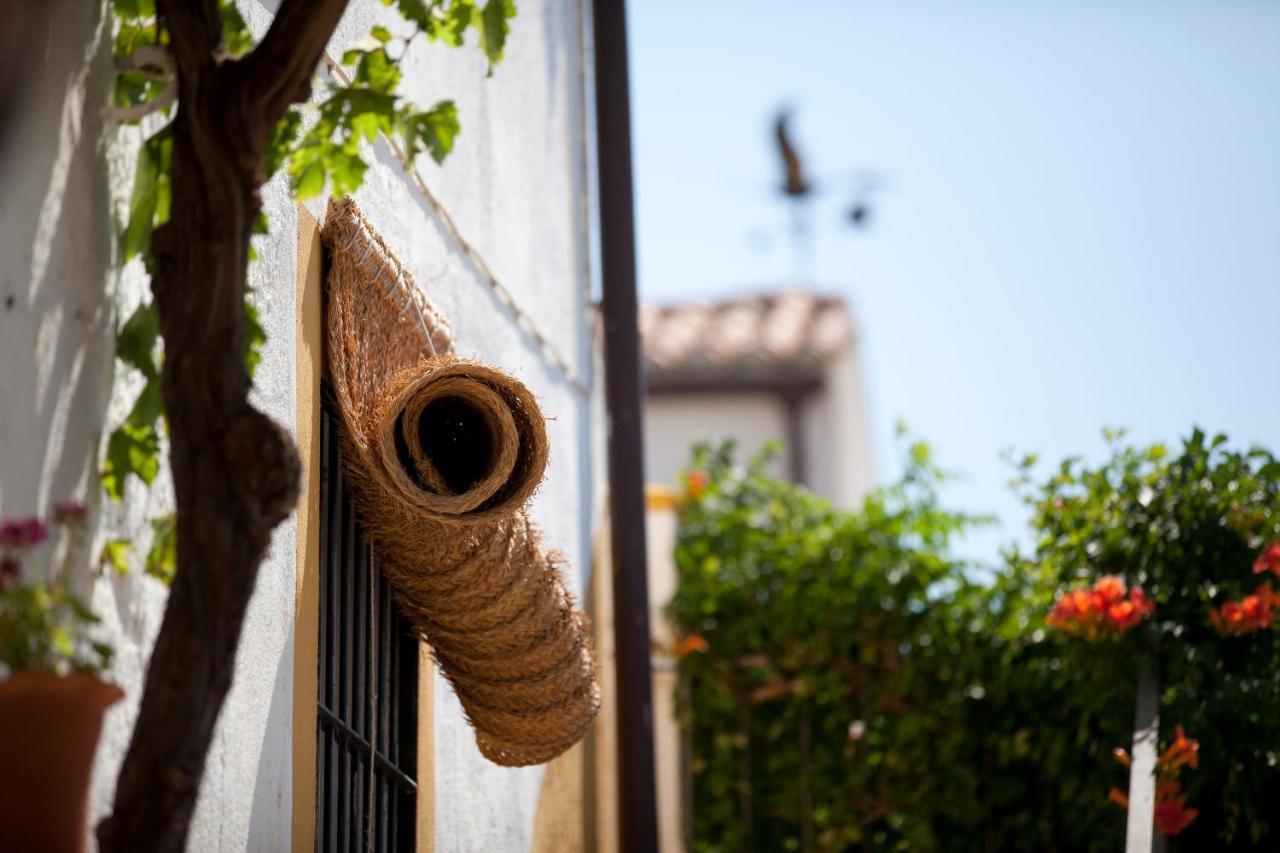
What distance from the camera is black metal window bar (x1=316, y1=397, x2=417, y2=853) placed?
125 inches

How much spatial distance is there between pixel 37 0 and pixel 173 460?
2.12 feet

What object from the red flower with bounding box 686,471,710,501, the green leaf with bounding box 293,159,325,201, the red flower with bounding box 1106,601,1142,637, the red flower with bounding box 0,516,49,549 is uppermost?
the red flower with bounding box 686,471,710,501

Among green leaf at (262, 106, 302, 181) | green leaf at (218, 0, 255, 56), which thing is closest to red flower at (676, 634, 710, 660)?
green leaf at (262, 106, 302, 181)

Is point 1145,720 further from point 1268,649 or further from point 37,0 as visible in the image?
point 37,0

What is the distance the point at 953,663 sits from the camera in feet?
19.8

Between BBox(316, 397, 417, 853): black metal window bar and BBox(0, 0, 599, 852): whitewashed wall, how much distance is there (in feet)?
0.63

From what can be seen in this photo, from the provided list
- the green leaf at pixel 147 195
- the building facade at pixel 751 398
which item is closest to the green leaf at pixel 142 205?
the green leaf at pixel 147 195

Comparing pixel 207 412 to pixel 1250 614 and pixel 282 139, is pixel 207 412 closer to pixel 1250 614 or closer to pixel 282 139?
pixel 282 139

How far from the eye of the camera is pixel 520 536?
10.8 ft

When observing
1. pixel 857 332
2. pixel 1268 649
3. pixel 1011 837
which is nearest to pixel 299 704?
pixel 1268 649

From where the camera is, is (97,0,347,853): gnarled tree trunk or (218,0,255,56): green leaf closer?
(97,0,347,853): gnarled tree trunk

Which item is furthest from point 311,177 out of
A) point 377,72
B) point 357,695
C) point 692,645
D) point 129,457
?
point 692,645

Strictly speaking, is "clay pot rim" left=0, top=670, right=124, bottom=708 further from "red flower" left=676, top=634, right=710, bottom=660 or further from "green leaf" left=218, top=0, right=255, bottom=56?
"red flower" left=676, top=634, right=710, bottom=660

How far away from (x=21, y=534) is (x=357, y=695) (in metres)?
1.76
